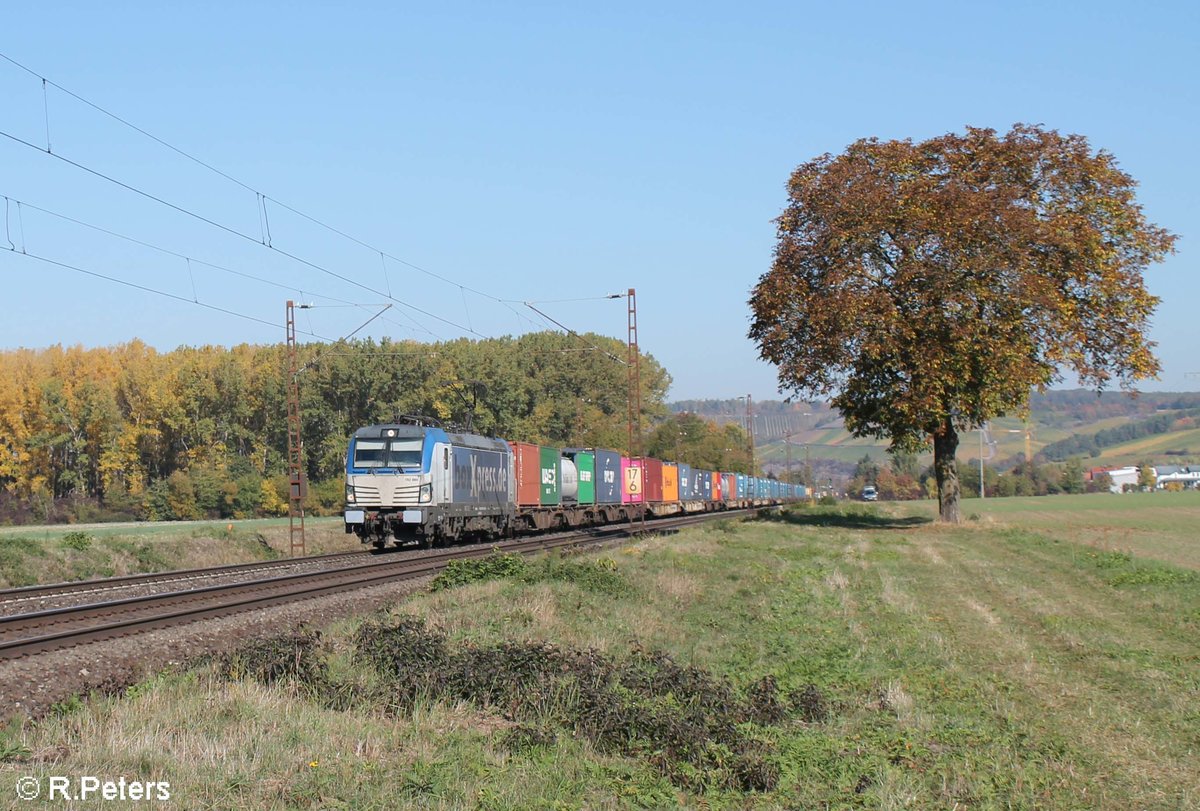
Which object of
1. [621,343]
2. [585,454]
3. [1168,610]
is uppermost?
[621,343]

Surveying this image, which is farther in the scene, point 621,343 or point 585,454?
point 621,343

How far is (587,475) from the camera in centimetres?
5212

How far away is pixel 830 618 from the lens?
1705 centimetres

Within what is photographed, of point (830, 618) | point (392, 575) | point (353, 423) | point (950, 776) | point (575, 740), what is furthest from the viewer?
point (353, 423)

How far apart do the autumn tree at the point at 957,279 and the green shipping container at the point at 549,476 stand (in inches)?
396

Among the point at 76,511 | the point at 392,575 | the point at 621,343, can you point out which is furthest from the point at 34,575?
the point at 621,343

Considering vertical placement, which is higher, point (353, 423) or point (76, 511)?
point (353, 423)

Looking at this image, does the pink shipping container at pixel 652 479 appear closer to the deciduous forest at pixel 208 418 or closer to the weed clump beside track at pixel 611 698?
the deciduous forest at pixel 208 418

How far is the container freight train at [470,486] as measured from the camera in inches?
1287

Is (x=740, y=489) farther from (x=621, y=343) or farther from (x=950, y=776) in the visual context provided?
(x=950, y=776)

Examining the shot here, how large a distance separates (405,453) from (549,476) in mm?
14751

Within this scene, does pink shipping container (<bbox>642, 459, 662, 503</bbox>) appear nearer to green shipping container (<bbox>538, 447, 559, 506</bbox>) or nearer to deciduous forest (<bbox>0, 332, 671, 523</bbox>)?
green shipping container (<bbox>538, 447, 559, 506</bbox>)

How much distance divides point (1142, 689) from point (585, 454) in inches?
1571

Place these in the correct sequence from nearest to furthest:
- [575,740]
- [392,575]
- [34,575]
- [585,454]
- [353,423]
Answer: [575,740]
[392,575]
[34,575]
[585,454]
[353,423]
